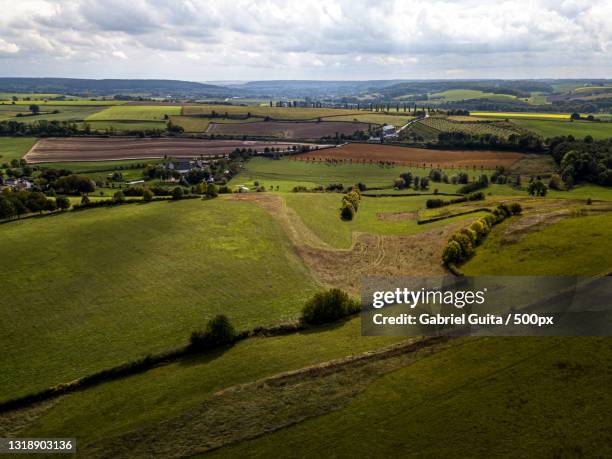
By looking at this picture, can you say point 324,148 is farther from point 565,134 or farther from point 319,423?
Result: point 319,423

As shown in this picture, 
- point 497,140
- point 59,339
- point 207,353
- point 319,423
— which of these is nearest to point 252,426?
point 319,423

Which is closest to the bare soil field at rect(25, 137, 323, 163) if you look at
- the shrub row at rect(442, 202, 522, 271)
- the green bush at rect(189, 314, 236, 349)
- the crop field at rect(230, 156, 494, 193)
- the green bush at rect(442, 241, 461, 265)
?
the crop field at rect(230, 156, 494, 193)

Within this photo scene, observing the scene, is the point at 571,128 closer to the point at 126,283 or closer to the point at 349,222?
the point at 349,222

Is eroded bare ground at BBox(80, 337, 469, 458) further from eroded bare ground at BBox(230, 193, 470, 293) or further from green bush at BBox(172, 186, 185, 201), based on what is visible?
green bush at BBox(172, 186, 185, 201)

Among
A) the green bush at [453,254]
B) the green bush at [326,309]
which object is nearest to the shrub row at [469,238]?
the green bush at [453,254]

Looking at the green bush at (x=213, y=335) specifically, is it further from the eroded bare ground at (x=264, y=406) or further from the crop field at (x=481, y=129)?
the crop field at (x=481, y=129)
